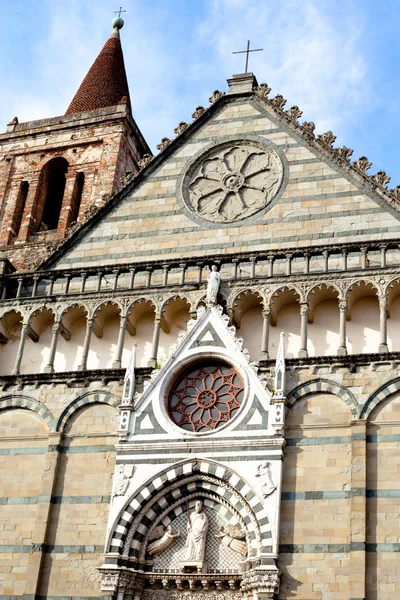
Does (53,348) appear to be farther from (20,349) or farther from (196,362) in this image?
(196,362)

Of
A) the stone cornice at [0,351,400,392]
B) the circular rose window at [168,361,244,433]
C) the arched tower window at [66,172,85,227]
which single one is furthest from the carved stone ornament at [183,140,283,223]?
the arched tower window at [66,172,85,227]

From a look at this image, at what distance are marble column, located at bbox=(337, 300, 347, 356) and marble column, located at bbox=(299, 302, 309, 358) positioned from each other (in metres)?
0.58

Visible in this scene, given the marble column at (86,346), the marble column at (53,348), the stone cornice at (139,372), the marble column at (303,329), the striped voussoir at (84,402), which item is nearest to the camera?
the stone cornice at (139,372)

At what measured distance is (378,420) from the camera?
58.7 feet

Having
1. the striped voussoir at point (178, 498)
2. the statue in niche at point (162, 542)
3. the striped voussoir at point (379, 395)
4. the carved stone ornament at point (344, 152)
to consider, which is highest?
the carved stone ornament at point (344, 152)

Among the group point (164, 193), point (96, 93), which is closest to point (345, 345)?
point (164, 193)

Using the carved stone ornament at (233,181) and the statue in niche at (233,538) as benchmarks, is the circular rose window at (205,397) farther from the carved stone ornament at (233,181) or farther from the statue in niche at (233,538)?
the carved stone ornament at (233,181)

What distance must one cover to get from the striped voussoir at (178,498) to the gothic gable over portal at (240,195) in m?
4.53

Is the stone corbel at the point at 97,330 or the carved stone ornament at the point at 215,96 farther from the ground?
the carved stone ornament at the point at 215,96

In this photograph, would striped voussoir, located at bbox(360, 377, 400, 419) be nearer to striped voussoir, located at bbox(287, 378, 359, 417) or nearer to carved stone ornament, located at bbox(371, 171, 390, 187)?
striped voussoir, located at bbox(287, 378, 359, 417)

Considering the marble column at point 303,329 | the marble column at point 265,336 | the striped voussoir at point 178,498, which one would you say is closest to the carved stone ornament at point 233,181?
the marble column at point 265,336

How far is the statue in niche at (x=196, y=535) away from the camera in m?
17.7

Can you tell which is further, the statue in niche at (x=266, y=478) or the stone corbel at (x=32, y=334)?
the stone corbel at (x=32, y=334)

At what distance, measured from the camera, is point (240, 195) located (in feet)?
70.5
